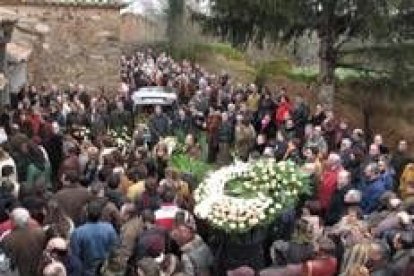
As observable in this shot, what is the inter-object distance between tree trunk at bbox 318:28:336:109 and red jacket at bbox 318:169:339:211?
467 inches

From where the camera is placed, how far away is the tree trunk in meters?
26.6

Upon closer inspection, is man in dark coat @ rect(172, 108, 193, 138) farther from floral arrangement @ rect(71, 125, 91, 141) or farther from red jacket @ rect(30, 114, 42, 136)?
red jacket @ rect(30, 114, 42, 136)

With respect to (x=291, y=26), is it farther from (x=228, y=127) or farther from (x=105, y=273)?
(x=105, y=273)

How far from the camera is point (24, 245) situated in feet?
34.7

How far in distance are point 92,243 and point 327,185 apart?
15.4 feet

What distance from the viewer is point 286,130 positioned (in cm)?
2061

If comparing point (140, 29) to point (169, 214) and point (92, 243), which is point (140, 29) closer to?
point (169, 214)

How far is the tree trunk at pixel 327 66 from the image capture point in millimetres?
26594

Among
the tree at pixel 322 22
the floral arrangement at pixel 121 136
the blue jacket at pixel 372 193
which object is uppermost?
the tree at pixel 322 22

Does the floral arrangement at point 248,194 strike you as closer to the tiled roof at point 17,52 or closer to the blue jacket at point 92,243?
the blue jacket at point 92,243

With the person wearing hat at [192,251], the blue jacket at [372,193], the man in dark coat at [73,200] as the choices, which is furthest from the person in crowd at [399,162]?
the person wearing hat at [192,251]

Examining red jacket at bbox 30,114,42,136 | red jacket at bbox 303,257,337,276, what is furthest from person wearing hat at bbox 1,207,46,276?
red jacket at bbox 30,114,42,136

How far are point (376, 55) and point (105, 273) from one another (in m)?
Answer: 17.2

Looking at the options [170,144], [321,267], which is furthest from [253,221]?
[170,144]
